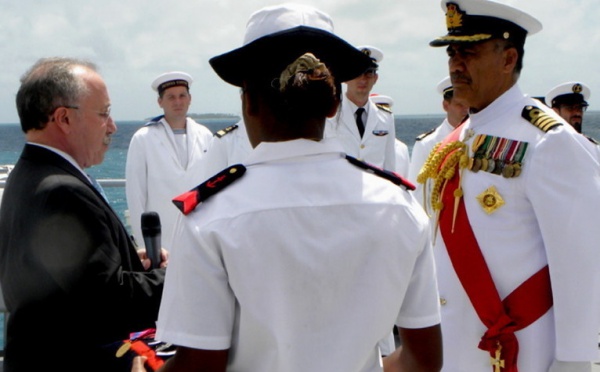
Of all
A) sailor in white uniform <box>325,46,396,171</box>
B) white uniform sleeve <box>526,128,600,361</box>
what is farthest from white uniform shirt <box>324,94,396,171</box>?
white uniform sleeve <box>526,128,600,361</box>

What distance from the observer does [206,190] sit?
5.29 feet

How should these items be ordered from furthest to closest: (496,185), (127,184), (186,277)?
(127,184)
(496,185)
(186,277)

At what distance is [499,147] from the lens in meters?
2.70

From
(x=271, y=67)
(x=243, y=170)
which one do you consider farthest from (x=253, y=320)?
(x=271, y=67)

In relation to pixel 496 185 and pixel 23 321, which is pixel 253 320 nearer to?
pixel 23 321

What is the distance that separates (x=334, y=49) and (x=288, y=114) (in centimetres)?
21

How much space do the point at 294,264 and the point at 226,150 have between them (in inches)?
139

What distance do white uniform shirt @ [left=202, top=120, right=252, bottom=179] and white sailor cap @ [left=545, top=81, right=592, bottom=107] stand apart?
2.48 metres

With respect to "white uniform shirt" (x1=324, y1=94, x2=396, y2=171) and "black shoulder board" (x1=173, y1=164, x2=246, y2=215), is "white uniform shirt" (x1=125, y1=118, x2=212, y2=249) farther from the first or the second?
"black shoulder board" (x1=173, y1=164, x2=246, y2=215)

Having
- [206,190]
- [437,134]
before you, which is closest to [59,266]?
[206,190]

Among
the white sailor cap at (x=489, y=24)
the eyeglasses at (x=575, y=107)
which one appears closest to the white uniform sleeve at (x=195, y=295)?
the white sailor cap at (x=489, y=24)

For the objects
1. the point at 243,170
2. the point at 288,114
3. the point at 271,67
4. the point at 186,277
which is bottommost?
the point at 186,277

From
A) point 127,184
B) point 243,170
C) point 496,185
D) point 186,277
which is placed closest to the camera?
point 186,277

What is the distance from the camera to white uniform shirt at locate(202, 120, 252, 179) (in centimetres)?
495
